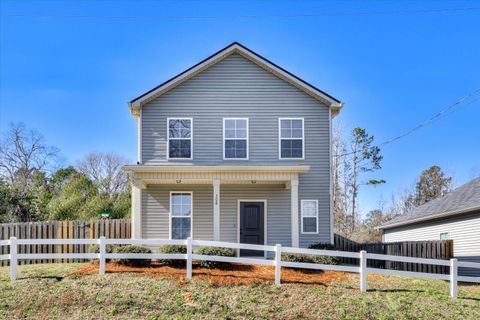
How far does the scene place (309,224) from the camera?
53.7 ft

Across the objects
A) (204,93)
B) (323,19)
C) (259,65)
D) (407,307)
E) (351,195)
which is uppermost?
(323,19)

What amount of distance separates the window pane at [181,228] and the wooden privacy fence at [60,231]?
170 centimetres

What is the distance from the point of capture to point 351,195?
37469 millimetres

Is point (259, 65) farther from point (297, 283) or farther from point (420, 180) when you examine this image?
point (420, 180)

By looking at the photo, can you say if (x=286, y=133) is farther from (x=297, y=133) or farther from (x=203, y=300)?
(x=203, y=300)

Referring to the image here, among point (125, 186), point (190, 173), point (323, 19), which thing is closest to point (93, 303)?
point (190, 173)

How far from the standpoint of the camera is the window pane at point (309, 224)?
1634 cm

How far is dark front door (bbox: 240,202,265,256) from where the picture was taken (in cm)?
1638

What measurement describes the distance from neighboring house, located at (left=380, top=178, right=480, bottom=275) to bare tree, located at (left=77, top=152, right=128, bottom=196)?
1102 inches

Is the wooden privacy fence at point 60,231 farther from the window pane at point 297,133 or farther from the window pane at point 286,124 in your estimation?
the window pane at point 297,133

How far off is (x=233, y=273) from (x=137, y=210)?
500 centimetres

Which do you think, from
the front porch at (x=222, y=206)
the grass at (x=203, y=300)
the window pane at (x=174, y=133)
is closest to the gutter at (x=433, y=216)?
the grass at (x=203, y=300)

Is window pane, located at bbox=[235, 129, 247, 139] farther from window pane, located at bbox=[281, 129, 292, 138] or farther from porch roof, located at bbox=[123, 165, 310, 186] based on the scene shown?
porch roof, located at bbox=[123, 165, 310, 186]

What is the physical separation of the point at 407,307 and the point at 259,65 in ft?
34.2
